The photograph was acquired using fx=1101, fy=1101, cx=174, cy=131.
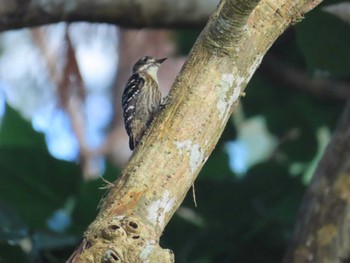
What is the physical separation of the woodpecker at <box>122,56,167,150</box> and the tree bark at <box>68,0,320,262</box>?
1036mm

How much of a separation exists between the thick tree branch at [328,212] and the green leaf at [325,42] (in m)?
0.36

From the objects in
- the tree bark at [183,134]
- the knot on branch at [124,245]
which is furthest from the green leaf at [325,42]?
the knot on branch at [124,245]

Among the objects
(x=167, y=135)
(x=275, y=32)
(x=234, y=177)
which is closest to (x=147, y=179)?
(x=167, y=135)

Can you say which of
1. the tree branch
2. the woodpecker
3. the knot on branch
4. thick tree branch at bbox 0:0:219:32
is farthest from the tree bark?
the tree branch

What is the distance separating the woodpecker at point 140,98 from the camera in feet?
13.5

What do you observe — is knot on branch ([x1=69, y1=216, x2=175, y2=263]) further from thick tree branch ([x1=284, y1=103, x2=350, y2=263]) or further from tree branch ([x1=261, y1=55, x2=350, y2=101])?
tree branch ([x1=261, y1=55, x2=350, y2=101])

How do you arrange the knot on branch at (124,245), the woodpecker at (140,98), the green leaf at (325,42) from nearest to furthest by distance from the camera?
the knot on branch at (124,245) → the woodpecker at (140,98) → the green leaf at (325,42)

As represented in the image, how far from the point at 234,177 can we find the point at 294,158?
1.70 ft

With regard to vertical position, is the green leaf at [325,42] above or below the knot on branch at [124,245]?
above

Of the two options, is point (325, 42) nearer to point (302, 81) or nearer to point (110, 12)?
point (110, 12)

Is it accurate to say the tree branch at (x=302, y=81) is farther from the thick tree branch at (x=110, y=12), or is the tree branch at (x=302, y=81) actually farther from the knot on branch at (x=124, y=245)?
the knot on branch at (x=124, y=245)

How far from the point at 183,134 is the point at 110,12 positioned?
148cm

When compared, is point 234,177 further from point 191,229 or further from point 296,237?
point 296,237

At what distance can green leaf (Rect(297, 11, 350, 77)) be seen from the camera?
430cm
